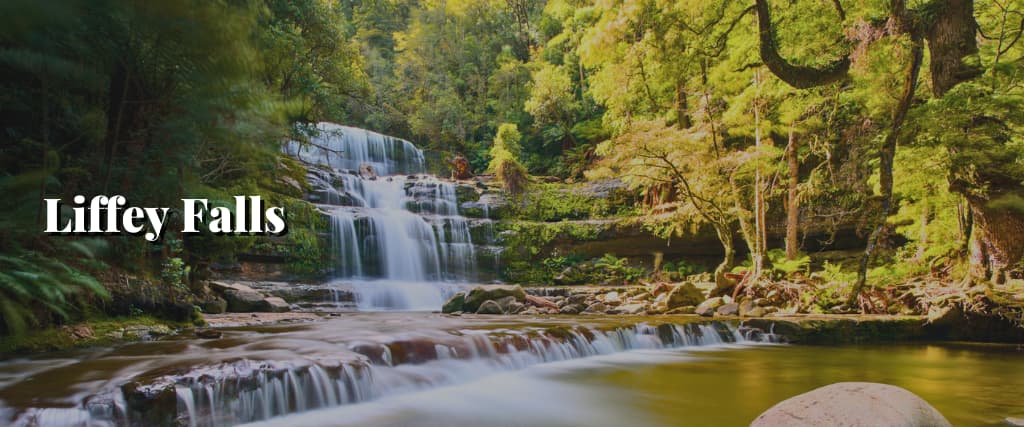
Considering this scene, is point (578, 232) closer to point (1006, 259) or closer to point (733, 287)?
point (733, 287)

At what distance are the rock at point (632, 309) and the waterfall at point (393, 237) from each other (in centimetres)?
494

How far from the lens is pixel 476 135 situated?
88.7 feet

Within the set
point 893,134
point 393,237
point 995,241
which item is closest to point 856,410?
point 893,134

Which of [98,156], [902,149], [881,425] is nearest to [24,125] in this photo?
[98,156]

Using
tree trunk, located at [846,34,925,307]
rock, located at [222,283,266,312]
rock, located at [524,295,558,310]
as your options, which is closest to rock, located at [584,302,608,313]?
rock, located at [524,295,558,310]

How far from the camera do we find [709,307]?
9.91 meters

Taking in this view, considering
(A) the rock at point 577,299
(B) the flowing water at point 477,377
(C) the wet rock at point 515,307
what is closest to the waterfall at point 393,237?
(C) the wet rock at point 515,307

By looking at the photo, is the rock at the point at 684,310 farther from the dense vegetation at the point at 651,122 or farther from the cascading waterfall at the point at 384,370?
the cascading waterfall at the point at 384,370

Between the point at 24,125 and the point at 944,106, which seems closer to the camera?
the point at 24,125

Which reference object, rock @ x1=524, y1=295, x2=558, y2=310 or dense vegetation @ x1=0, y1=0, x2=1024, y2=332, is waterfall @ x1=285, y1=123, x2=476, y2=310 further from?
rock @ x1=524, y1=295, x2=558, y2=310

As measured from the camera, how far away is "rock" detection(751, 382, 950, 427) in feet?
7.99

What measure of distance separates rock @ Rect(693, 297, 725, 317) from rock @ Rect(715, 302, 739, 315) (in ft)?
0.32

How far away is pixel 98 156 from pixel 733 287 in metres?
11.2

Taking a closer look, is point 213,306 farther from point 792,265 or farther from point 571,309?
point 792,265
